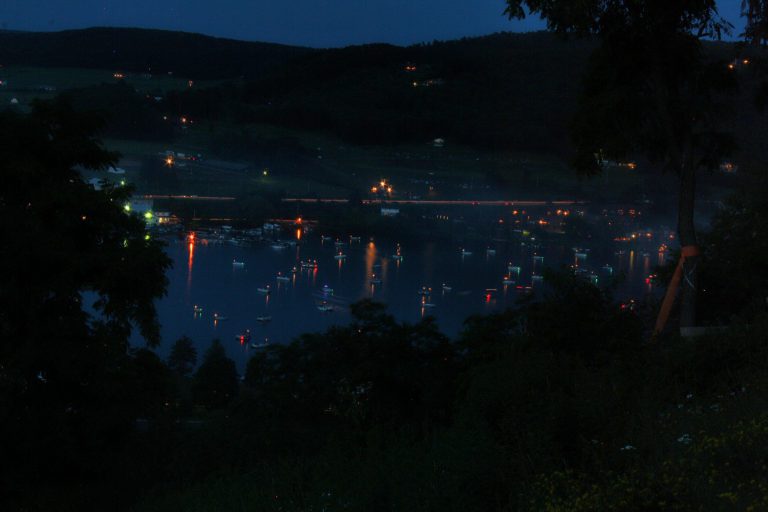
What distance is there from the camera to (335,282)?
786 inches

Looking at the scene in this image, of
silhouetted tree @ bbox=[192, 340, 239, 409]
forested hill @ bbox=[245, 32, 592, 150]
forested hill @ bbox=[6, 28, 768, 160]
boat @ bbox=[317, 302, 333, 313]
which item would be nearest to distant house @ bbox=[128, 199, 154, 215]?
forested hill @ bbox=[6, 28, 768, 160]

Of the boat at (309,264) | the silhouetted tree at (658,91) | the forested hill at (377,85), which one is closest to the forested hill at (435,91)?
the forested hill at (377,85)

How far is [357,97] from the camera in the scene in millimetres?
28219

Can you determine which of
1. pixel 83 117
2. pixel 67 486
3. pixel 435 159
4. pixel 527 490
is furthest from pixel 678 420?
pixel 435 159

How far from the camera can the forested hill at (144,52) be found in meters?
31.1

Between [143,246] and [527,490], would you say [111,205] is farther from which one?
[527,490]

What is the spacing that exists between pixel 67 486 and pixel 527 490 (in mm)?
5214

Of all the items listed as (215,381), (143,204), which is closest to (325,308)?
(215,381)

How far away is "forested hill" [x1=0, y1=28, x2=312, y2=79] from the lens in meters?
31.1

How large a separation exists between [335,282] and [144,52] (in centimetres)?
2122

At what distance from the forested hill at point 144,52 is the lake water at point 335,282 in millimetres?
13148

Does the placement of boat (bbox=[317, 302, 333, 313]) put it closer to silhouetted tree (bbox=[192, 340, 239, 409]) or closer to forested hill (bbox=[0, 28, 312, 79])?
silhouetted tree (bbox=[192, 340, 239, 409])

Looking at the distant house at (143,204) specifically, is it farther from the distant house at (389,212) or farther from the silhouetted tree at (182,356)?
the distant house at (389,212)

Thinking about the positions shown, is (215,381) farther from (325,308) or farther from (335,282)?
(335,282)
